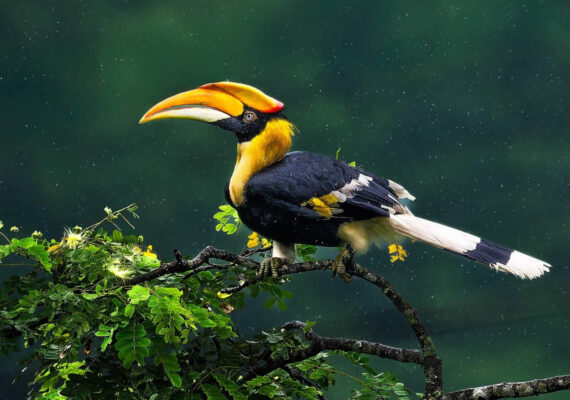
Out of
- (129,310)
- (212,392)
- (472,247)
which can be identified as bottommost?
(212,392)

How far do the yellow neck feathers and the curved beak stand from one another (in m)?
0.06

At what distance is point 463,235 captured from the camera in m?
2.00

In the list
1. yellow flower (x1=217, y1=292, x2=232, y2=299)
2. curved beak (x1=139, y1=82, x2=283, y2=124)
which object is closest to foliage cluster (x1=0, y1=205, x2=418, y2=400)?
yellow flower (x1=217, y1=292, x2=232, y2=299)

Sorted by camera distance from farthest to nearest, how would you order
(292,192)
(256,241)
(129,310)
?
(256,241)
(292,192)
(129,310)

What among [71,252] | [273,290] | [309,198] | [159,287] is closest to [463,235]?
[309,198]

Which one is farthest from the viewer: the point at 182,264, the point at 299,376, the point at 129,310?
the point at 299,376

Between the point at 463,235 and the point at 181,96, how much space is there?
0.83 meters

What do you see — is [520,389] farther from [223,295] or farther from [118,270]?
[118,270]

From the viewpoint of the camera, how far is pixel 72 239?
6.36 ft

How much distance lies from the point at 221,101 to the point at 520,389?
1059 mm

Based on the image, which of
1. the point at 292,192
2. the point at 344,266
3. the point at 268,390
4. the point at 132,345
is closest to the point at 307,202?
the point at 292,192

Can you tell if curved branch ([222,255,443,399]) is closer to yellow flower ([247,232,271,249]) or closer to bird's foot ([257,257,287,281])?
bird's foot ([257,257,287,281])

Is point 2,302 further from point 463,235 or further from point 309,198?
point 463,235

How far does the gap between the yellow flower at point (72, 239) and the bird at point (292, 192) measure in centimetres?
36
